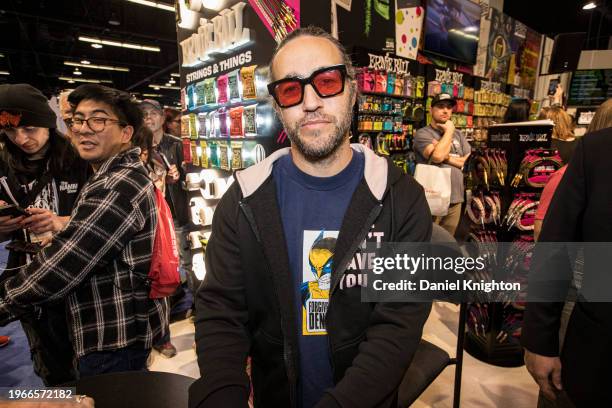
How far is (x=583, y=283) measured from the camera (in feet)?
4.04

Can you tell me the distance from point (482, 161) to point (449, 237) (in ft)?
5.45

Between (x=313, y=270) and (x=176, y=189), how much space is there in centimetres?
361

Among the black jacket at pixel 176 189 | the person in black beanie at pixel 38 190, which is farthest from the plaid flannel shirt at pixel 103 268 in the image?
the black jacket at pixel 176 189

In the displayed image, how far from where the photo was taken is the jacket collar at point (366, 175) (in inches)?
45.9

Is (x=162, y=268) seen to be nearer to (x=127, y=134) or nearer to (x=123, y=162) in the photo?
(x=123, y=162)

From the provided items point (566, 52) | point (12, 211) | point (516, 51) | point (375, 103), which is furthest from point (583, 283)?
point (516, 51)

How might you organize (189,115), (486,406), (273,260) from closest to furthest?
1. (273,260)
2. (486,406)
3. (189,115)

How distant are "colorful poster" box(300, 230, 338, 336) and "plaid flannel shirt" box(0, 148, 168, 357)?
878mm

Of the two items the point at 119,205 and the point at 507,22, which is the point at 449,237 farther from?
the point at 507,22

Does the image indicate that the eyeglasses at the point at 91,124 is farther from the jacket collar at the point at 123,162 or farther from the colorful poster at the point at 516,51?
the colorful poster at the point at 516,51

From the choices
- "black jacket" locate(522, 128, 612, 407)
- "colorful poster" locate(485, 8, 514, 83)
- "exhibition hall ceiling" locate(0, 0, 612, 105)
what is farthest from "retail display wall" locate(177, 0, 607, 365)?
"exhibition hall ceiling" locate(0, 0, 612, 105)

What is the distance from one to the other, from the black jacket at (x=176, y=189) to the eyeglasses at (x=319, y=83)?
3400mm

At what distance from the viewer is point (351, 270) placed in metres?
1.14

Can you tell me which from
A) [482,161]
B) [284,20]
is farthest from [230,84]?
[482,161]
